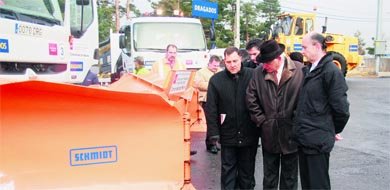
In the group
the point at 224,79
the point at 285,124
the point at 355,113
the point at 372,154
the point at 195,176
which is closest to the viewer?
the point at 285,124

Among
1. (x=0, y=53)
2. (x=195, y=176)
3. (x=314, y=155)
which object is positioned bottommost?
(x=195, y=176)

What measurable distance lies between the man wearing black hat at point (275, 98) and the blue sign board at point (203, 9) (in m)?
11.2

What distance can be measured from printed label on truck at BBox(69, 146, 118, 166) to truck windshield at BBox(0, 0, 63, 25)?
2.31 m

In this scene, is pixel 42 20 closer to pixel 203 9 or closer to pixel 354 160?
pixel 354 160

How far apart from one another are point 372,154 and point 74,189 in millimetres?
4789

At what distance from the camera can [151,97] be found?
3.58 meters

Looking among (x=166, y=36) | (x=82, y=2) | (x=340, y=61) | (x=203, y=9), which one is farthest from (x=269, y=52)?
(x=340, y=61)

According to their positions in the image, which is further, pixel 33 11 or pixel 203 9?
pixel 203 9

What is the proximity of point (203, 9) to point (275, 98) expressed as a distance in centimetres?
1191

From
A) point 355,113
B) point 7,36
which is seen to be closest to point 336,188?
point 7,36

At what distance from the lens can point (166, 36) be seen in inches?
435

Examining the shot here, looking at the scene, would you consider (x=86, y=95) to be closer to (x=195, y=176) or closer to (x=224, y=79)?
(x=224, y=79)

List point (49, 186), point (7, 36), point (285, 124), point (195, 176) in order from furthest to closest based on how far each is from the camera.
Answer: point (195, 176) < point (7, 36) < point (285, 124) < point (49, 186)

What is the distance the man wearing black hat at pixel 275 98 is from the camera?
3965mm
